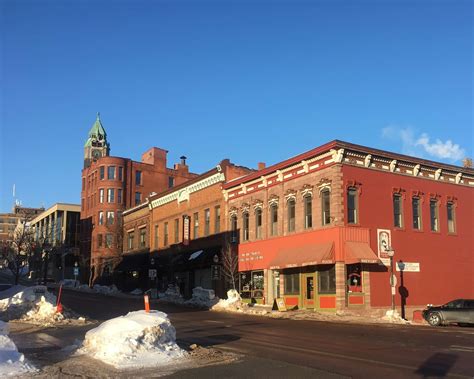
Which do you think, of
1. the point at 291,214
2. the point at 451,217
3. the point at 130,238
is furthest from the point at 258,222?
the point at 130,238

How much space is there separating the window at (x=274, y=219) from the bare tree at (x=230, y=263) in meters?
4.32

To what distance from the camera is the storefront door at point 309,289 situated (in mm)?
30516

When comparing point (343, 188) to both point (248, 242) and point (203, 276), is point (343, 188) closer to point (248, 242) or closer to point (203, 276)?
point (248, 242)

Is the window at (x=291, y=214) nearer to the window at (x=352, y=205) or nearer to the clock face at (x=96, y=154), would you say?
the window at (x=352, y=205)

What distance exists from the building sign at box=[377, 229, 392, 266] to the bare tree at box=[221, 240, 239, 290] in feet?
37.5

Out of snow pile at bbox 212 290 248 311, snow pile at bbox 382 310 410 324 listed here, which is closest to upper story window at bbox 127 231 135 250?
snow pile at bbox 212 290 248 311

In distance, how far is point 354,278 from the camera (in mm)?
28922

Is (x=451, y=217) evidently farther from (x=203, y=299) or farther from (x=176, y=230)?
(x=176, y=230)

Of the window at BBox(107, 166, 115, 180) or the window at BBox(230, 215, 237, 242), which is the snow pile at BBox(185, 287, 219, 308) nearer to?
the window at BBox(230, 215, 237, 242)

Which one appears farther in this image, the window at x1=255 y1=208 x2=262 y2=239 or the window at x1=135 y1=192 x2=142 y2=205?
the window at x1=135 y1=192 x2=142 y2=205

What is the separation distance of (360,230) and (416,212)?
5.04 m

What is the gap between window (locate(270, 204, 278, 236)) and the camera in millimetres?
34719

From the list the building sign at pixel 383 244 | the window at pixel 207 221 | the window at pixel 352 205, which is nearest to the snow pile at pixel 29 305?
the window at pixel 352 205

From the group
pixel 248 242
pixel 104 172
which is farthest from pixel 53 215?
pixel 248 242
